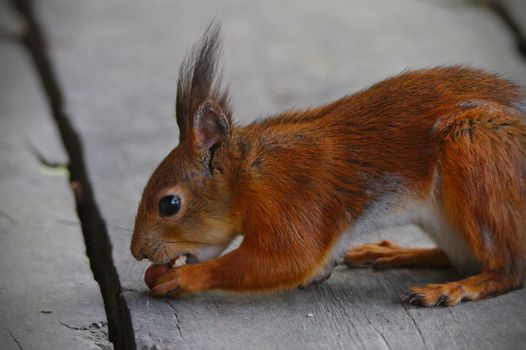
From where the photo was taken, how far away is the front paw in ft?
10.4

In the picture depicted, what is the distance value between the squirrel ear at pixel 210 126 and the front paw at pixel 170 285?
16.0 inches

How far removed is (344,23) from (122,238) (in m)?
2.39

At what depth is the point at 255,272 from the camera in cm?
313

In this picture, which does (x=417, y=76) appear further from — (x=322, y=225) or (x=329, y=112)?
(x=322, y=225)

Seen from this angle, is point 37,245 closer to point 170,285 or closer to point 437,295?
point 170,285

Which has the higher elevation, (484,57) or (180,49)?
(180,49)

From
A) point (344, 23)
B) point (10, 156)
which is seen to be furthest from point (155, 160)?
point (344, 23)

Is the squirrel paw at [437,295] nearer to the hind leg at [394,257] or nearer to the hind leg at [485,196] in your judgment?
the hind leg at [485,196]

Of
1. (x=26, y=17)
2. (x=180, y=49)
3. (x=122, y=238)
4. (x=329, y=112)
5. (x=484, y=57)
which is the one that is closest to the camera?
(x=329, y=112)

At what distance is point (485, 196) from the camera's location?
3.03 m

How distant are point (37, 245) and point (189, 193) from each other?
78 centimetres

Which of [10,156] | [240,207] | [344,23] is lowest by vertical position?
[240,207]

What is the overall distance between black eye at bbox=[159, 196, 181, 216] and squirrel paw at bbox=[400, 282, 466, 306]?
0.76 m

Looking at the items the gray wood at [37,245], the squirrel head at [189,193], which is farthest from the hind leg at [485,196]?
the gray wood at [37,245]
